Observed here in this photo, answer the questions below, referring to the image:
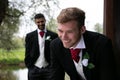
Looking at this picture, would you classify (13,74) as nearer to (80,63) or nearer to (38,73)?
(38,73)

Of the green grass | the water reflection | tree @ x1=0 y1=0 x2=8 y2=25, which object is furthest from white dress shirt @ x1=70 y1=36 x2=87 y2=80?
the water reflection

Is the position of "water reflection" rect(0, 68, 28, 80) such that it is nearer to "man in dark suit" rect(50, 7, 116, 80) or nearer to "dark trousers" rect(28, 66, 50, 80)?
"dark trousers" rect(28, 66, 50, 80)

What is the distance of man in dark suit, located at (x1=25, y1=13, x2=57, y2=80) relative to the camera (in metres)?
5.37

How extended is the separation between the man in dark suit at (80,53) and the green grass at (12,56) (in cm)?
Result: 901

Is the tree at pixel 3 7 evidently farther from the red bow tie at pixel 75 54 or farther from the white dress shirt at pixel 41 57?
the red bow tie at pixel 75 54

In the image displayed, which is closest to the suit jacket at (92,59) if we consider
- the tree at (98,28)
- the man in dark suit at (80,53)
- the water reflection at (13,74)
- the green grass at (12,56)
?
the man in dark suit at (80,53)

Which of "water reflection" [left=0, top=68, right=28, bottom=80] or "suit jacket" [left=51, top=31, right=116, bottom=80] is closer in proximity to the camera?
"suit jacket" [left=51, top=31, right=116, bottom=80]

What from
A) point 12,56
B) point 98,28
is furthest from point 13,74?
point 98,28

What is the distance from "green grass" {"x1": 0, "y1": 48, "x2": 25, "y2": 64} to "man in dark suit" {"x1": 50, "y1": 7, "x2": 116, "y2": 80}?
29.6ft

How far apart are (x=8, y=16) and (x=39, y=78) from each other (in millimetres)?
5732

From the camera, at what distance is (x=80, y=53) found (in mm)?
2285

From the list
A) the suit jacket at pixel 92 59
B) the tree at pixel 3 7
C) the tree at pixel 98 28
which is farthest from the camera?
the tree at pixel 3 7

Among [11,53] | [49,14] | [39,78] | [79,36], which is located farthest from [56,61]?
[11,53]

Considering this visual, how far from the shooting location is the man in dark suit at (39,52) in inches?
211
